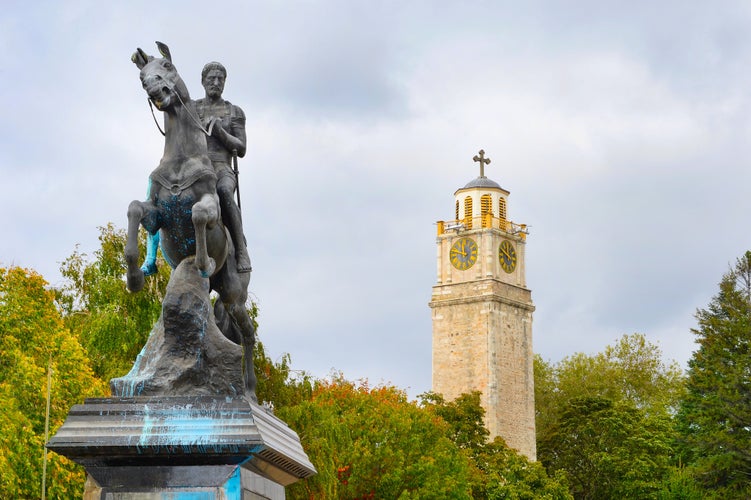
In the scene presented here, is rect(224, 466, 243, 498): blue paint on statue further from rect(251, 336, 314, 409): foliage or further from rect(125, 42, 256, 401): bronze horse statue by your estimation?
rect(251, 336, 314, 409): foliage

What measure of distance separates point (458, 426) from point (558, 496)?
45.4ft

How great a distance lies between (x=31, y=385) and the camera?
95.7 feet

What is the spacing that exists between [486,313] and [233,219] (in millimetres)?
93065

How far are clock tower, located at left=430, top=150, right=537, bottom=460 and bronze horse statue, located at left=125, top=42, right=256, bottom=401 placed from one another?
285 ft

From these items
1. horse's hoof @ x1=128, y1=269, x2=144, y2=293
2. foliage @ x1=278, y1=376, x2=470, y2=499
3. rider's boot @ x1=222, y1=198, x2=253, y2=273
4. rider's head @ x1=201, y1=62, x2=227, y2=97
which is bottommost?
horse's hoof @ x1=128, y1=269, x2=144, y2=293

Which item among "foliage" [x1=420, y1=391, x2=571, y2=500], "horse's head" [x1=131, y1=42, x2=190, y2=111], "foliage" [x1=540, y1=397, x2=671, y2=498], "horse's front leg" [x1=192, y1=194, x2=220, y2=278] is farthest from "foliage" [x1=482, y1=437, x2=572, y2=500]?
"horse's front leg" [x1=192, y1=194, x2=220, y2=278]

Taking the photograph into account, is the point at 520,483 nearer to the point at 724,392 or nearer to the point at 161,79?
the point at 724,392

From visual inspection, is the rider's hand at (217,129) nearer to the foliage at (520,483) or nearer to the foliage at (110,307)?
the foliage at (110,307)

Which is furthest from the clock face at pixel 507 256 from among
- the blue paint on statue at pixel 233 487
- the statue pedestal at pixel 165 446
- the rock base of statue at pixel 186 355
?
the blue paint on statue at pixel 233 487

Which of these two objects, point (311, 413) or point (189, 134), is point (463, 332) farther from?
point (189, 134)

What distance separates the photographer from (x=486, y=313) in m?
105

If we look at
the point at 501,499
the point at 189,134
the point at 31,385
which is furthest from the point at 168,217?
the point at 501,499

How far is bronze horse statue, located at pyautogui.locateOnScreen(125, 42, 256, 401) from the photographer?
1198cm

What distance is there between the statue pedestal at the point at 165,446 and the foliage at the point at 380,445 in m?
30.4
